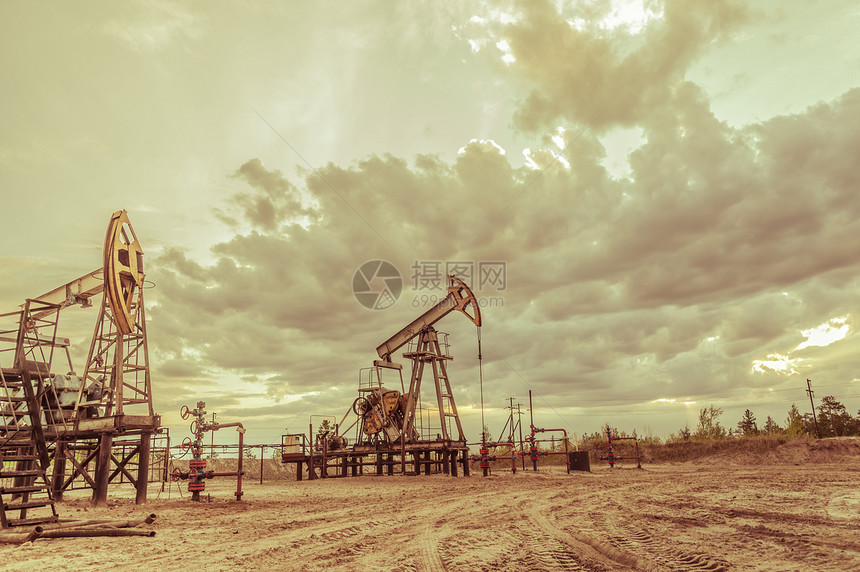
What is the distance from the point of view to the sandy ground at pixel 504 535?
6.19 m

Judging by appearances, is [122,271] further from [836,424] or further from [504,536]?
[836,424]

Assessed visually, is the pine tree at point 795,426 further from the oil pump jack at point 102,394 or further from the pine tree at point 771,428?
the oil pump jack at point 102,394

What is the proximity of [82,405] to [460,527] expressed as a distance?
37.6 ft

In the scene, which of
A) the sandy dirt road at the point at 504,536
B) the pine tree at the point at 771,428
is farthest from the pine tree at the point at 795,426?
the sandy dirt road at the point at 504,536

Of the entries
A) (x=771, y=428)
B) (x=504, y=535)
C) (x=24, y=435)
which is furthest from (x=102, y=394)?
(x=771, y=428)

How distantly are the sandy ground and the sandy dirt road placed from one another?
0.07 feet

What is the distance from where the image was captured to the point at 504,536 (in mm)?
7906

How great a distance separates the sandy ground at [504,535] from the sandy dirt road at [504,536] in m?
0.02

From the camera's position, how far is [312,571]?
238 inches

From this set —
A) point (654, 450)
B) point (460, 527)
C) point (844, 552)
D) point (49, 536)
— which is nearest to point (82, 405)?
point (49, 536)

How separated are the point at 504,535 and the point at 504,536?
86 millimetres

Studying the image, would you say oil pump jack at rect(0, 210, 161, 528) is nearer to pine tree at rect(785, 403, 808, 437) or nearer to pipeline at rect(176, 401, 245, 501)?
pipeline at rect(176, 401, 245, 501)

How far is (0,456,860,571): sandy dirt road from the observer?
20.3 ft

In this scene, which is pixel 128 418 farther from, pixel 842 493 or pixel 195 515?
pixel 842 493
